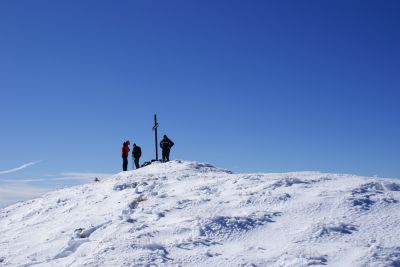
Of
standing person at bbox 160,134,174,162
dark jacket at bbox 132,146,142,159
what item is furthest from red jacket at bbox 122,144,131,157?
standing person at bbox 160,134,174,162

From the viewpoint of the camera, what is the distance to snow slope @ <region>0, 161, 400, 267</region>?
9.05 metres

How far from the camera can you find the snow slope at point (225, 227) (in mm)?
9047

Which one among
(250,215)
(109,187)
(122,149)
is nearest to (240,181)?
(250,215)

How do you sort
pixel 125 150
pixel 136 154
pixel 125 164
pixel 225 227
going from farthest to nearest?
pixel 136 154 < pixel 125 164 < pixel 125 150 < pixel 225 227

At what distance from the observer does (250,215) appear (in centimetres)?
1124

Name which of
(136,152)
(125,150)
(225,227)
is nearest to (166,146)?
(136,152)

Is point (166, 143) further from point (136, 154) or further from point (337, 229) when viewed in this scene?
point (337, 229)

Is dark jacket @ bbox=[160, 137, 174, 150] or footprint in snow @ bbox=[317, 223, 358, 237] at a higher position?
dark jacket @ bbox=[160, 137, 174, 150]

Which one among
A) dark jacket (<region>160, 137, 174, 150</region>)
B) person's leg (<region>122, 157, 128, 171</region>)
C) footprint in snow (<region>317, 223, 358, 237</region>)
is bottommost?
footprint in snow (<region>317, 223, 358, 237</region>)

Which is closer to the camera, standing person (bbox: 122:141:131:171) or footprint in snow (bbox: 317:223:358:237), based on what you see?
footprint in snow (bbox: 317:223:358:237)

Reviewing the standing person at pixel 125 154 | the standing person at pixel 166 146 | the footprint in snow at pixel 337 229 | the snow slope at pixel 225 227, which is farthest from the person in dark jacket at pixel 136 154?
the footprint in snow at pixel 337 229

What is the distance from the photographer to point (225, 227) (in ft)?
34.7

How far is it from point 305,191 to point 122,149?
15.3 m

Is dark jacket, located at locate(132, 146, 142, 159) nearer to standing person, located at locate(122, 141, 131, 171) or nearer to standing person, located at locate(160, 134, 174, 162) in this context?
standing person, located at locate(122, 141, 131, 171)
